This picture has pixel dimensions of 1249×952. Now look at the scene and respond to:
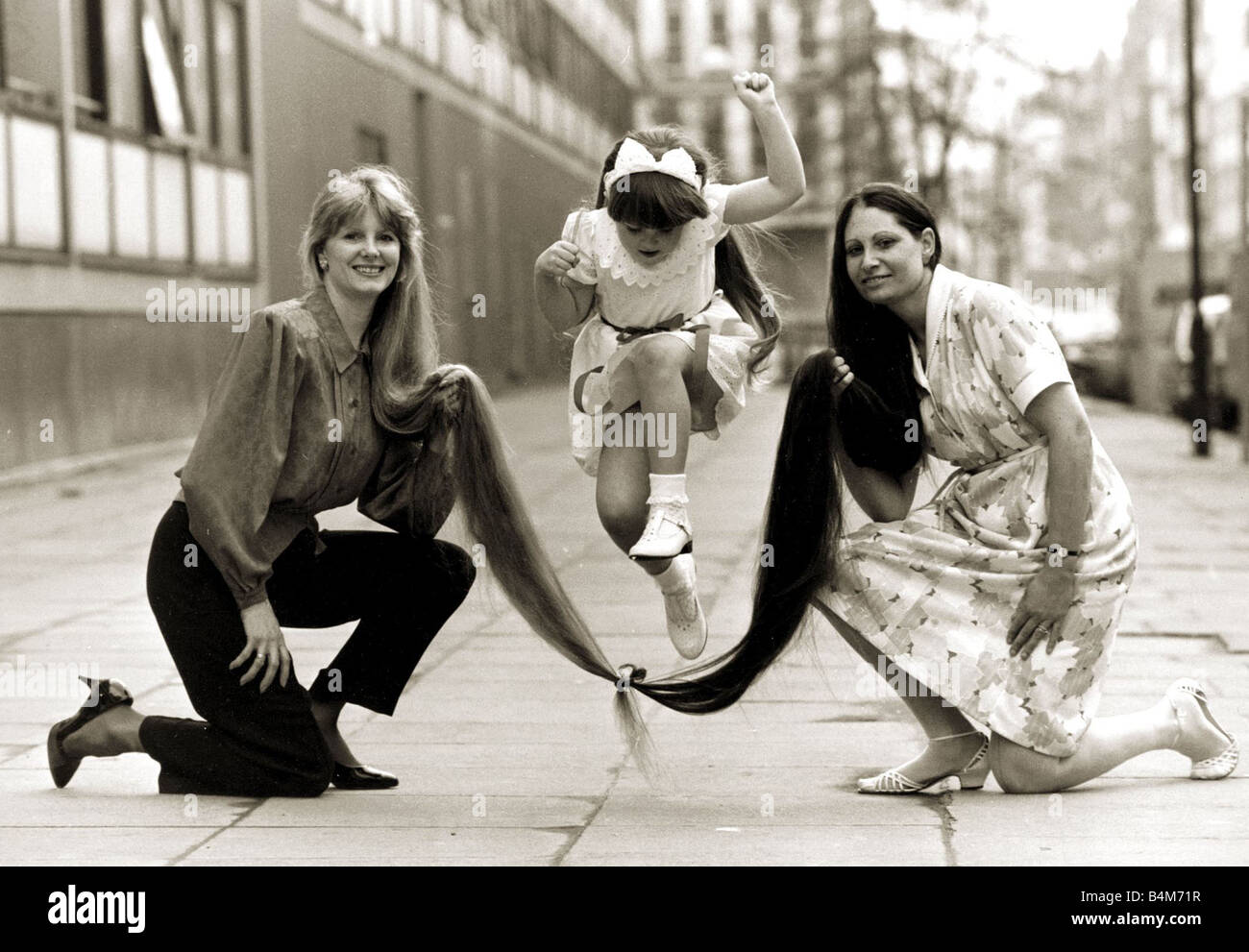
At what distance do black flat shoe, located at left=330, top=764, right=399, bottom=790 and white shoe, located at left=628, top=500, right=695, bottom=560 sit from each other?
1029 mm

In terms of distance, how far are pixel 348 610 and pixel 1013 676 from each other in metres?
1.84

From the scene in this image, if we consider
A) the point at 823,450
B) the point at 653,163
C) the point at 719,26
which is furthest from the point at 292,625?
the point at 719,26

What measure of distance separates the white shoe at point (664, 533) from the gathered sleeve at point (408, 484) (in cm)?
63

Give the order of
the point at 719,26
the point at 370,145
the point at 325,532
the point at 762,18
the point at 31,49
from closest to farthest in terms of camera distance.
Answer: the point at 325,532, the point at 31,49, the point at 370,145, the point at 762,18, the point at 719,26

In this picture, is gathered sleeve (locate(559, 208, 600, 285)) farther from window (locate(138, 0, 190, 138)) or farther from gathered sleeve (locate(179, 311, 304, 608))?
window (locate(138, 0, 190, 138))

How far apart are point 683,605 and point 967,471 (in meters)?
0.89

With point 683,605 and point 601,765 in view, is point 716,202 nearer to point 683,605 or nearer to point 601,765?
point 683,605

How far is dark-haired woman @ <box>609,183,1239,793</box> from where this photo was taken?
510 centimetres

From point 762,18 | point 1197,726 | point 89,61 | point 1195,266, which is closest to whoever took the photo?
point 1197,726

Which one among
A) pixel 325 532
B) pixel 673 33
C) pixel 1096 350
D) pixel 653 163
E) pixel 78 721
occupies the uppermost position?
pixel 673 33

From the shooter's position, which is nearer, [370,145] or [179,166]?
[179,166]

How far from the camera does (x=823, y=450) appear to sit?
5.32m
